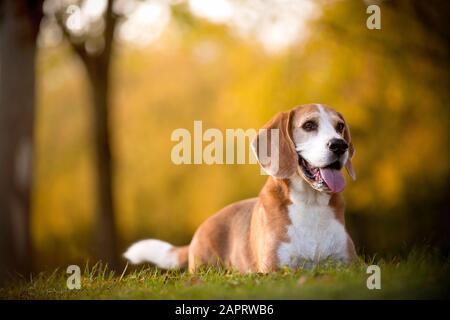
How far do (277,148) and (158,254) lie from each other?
2185 mm

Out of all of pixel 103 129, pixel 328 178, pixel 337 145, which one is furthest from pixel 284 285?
pixel 103 129

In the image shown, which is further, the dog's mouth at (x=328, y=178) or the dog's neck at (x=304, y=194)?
the dog's neck at (x=304, y=194)

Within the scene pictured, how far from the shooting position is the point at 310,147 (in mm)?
5770

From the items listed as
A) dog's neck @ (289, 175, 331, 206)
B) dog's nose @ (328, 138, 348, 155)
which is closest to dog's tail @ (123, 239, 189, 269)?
dog's neck @ (289, 175, 331, 206)

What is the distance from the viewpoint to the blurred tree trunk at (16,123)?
1068 centimetres

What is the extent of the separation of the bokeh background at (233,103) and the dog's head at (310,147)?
56.3 inches

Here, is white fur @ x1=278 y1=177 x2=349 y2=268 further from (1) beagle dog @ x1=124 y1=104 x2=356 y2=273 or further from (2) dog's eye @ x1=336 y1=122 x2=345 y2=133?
(2) dog's eye @ x1=336 y1=122 x2=345 y2=133

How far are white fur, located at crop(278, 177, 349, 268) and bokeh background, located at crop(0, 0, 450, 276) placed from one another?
1052 millimetres

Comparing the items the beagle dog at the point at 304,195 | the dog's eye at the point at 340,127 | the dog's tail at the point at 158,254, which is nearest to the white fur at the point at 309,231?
the beagle dog at the point at 304,195

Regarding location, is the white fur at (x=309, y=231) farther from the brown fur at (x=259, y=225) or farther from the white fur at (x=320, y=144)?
the white fur at (x=320, y=144)

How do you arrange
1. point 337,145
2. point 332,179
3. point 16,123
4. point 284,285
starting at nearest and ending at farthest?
point 284,285
point 337,145
point 332,179
point 16,123

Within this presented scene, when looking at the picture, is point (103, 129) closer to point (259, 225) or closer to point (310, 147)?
point (259, 225)

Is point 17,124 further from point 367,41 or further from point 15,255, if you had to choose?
point 367,41

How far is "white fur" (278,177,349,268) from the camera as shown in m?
5.83
